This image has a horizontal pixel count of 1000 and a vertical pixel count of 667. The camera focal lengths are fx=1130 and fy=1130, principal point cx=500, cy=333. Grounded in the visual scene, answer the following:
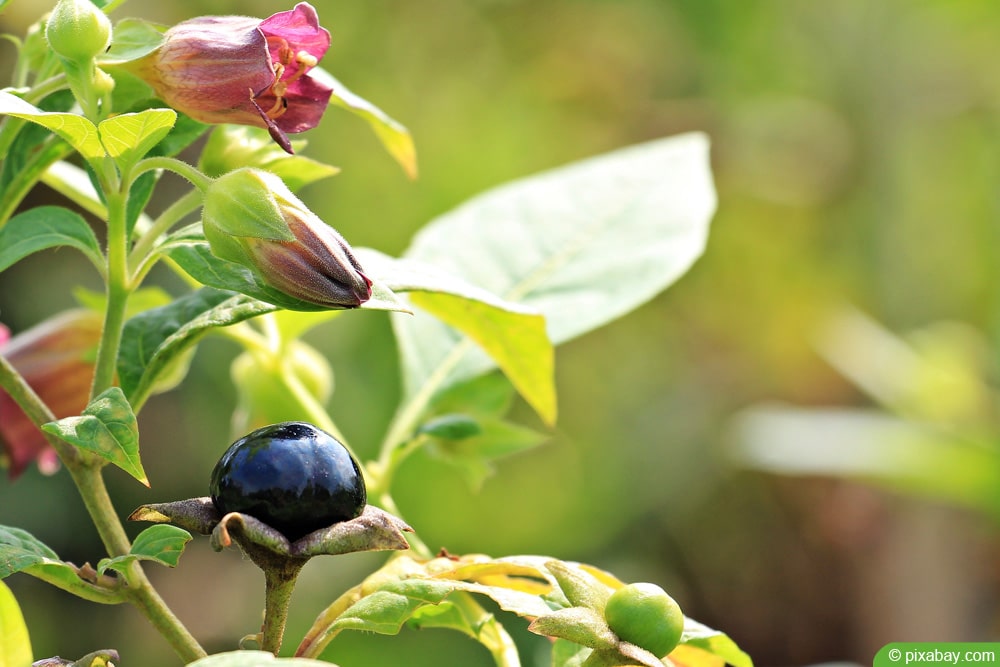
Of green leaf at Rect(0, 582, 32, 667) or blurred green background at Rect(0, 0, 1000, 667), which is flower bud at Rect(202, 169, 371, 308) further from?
blurred green background at Rect(0, 0, 1000, 667)

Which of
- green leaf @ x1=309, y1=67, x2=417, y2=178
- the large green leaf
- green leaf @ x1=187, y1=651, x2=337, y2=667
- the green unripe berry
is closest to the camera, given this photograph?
green leaf @ x1=187, y1=651, x2=337, y2=667

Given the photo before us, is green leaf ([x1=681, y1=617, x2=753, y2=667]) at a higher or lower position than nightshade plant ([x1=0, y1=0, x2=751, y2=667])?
lower

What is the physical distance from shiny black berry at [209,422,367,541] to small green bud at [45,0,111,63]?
0.60ft

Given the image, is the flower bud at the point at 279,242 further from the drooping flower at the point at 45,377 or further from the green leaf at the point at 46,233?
the drooping flower at the point at 45,377

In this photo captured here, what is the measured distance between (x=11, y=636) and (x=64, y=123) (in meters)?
0.21

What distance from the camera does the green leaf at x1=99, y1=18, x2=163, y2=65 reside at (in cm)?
54

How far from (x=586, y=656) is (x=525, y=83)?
10.3 ft

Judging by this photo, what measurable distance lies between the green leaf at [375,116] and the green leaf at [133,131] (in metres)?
0.11

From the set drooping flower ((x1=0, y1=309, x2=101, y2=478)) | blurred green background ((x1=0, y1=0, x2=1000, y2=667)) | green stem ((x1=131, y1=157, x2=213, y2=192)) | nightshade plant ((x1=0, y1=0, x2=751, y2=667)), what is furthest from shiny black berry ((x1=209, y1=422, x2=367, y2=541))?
blurred green background ((x1=0, y1=0, x2=1000, y2=667))

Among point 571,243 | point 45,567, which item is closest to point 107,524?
point 45,567

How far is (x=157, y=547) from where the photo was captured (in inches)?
18.2

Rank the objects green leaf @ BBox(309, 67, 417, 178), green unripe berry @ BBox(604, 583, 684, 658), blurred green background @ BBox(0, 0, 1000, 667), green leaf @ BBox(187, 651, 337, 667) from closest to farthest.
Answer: green leaf @ BBox(187, 651, 337, 667), green unripe berry @ BBox(604, 583, 684, 658), green leaf @ BBox(309, 67, 417, 178), blurred green background @ BBox(0, 0, 1000, 667)

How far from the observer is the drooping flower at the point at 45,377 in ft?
2.41

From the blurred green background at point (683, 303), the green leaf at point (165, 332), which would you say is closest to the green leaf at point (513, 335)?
the green leaf at point (165, 332)
